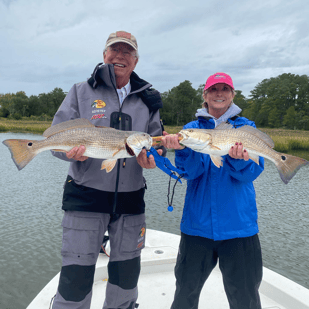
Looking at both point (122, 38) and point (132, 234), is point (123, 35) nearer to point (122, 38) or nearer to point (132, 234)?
point (122, 38)

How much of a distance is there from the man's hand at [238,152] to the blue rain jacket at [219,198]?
5cm

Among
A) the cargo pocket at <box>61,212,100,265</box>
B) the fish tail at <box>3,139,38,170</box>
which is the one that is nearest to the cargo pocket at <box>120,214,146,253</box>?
the cargo pocket at <box>61,212,100,265</box>

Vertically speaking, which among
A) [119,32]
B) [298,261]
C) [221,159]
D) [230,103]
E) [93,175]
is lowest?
[298,261]

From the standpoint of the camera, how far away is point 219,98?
314cm

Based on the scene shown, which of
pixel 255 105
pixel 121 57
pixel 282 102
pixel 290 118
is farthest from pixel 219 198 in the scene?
pixel 255 105

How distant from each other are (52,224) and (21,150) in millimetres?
8161

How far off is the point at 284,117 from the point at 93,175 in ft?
277

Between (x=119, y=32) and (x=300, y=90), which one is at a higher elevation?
(x=300, y=90)

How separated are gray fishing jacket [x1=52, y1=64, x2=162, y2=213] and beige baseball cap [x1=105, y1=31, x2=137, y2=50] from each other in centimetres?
30

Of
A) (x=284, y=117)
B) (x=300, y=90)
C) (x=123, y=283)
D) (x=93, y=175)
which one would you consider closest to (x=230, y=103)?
(x=93, y=175)

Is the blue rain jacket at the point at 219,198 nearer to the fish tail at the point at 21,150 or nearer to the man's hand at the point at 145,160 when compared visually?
the man's hand at the point at 145,160

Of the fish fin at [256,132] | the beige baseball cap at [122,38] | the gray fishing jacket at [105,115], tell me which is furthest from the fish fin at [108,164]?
the fish fin at [256,132]

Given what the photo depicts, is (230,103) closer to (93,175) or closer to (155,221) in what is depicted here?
(93,175)

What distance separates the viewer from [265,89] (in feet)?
317
